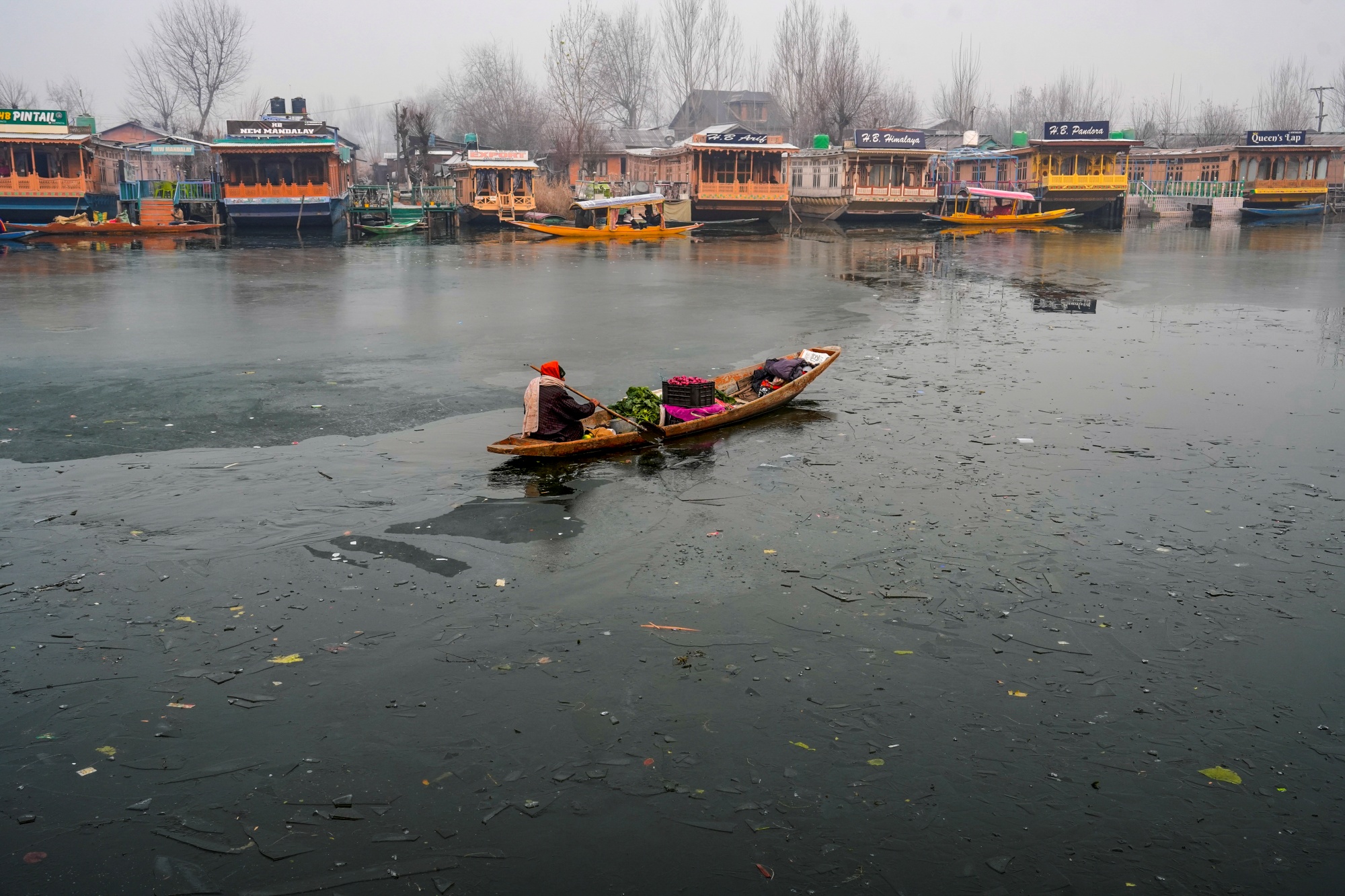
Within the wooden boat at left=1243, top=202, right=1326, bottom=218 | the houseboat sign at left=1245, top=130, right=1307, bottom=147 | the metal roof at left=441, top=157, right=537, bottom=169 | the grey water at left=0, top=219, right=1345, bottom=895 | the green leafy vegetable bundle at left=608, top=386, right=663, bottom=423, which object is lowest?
the grey water at left=0, top=219, right=1345, bottom=895

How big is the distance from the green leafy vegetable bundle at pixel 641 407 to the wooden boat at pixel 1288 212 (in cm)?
5119

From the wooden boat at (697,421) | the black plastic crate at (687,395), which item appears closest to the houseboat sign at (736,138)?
the wooden boat at (697,421)

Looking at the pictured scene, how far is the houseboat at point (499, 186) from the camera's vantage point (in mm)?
46938

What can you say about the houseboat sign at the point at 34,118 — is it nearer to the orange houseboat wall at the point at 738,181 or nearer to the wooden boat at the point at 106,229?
the wooden boat at the point at 106,229

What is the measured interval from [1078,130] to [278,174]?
38.3 m

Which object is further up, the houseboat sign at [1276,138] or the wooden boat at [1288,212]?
the houseboat sign at [1276,138]

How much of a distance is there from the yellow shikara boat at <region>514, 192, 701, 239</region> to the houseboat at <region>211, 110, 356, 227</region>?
8644 millimetres

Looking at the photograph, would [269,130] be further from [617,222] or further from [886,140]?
[886,140]

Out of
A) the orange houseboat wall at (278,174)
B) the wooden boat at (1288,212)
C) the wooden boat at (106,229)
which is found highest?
the orange houseboat wall at (278,174)

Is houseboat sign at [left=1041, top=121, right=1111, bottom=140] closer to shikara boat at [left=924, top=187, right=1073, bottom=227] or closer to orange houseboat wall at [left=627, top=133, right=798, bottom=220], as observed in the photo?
shikara boat at [left=924, top=187, right=1073, bottom=227]

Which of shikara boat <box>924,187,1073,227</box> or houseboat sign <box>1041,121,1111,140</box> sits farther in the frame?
houseboat sign <box>1041,121,1111,140</box>

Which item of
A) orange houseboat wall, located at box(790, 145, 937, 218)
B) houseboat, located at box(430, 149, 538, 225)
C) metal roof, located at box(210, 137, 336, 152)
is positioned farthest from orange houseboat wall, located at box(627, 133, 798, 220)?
metal roof, located at box(210, 137, 336, 152)

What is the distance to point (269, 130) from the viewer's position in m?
42.1

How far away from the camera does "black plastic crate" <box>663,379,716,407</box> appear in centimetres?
985
